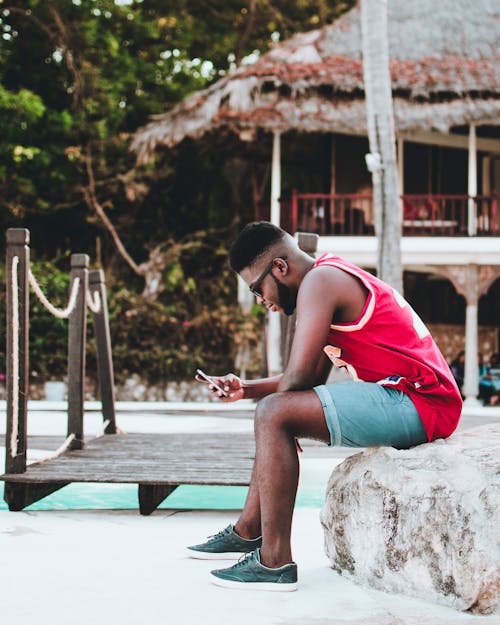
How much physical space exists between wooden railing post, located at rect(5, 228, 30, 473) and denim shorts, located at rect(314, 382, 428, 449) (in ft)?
6.46

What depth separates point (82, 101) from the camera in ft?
56.0

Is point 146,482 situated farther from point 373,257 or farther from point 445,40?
point 445,40

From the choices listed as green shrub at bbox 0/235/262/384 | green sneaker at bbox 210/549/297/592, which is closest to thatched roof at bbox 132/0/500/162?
green shrub at bbox 0/235/262/384

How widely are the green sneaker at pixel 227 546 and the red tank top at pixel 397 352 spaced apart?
753mm

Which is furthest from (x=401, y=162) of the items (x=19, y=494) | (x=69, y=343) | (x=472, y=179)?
(x=19, y=494)

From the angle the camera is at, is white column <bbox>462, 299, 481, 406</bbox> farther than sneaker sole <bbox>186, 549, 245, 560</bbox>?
Yes

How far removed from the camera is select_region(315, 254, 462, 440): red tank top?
9.77ft

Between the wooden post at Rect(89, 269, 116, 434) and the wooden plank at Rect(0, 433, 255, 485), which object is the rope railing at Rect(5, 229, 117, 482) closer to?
the wooden post at Rect(89, 269, 116, 434)

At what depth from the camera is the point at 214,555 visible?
3.30m

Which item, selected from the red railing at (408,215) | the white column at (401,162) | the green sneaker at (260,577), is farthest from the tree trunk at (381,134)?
the green sneaker at (260,577)

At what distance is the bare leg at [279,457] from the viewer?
2855mm

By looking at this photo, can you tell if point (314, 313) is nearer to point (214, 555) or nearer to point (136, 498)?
point (214, 555)

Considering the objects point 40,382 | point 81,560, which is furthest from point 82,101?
point 81,560

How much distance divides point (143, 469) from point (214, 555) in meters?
1.33
